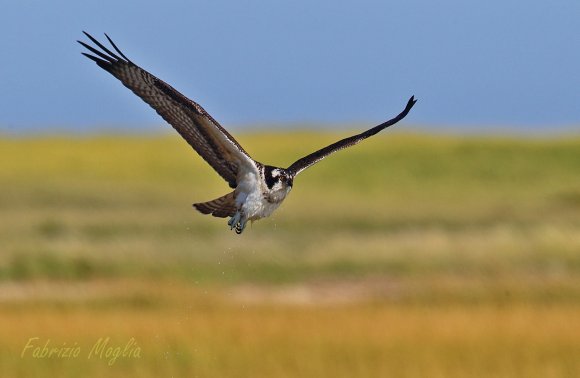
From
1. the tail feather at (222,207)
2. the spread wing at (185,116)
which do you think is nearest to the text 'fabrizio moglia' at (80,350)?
the spread wing at (185,116)

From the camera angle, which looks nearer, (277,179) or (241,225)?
(241,225)

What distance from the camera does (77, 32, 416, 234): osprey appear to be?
16.3ft

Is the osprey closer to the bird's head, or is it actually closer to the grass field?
the bird's head

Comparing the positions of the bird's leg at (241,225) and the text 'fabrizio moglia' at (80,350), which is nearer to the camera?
the bird's leg at (241,225)

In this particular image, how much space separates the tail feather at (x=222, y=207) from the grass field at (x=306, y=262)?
5887mm

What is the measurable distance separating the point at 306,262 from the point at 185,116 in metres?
17.1

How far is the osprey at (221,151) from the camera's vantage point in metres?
4.97

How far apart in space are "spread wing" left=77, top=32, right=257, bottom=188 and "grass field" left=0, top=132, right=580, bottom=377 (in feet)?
18.2

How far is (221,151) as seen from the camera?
17.8ft

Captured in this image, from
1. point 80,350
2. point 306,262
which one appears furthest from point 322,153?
point 306,262

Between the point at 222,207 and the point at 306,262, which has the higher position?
the point at 222,207

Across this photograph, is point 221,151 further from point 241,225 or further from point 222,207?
point 241,225

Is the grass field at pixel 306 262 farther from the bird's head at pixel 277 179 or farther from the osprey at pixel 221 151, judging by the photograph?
the bird's head at pixel 277 179

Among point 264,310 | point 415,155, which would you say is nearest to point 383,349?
point 264,310
